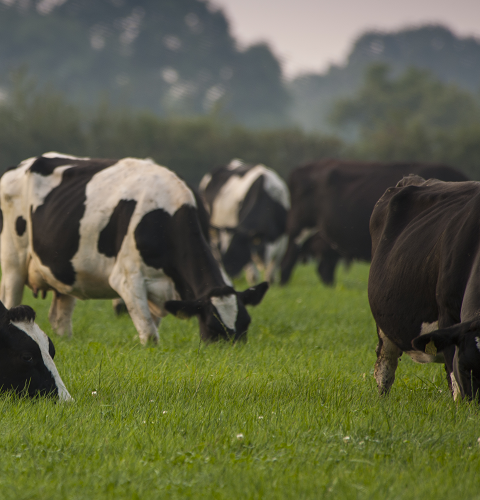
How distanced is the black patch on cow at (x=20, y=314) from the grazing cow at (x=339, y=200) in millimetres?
8556

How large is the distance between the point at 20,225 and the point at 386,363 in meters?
4.71

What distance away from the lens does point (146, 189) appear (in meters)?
7.44

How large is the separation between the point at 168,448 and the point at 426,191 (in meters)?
2.85

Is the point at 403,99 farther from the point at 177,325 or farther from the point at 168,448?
the point at 168,448

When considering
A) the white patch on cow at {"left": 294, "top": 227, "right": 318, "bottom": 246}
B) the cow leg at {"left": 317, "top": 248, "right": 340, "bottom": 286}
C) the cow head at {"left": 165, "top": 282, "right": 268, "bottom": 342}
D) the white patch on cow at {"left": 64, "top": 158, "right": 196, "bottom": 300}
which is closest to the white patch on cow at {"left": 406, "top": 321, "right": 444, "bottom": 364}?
the cow head at {"left": 165, "top": 282, "right": 268, "bottom": 342}

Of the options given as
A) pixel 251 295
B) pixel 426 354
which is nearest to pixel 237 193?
pixel 251 295

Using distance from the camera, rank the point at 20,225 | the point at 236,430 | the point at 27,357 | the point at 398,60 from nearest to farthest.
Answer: the point at 236,430 < the point at 27,357 < the point at 20,225 < the point at 398,60

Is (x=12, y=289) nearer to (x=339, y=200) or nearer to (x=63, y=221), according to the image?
(x=63, y=221)

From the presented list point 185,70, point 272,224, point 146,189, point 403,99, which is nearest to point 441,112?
point 403,99

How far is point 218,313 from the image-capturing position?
6.75 meters

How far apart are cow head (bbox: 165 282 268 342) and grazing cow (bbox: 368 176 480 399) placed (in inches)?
66.4

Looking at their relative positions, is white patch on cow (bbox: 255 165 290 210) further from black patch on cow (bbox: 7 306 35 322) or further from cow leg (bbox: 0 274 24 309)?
black patch on cow (bbox: 7 306 35 322)

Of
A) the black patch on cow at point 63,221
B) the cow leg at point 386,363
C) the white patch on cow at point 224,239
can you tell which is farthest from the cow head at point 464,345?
the white patch on cow at point 224,239

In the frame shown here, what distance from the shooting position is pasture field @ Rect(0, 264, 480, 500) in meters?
3.17
